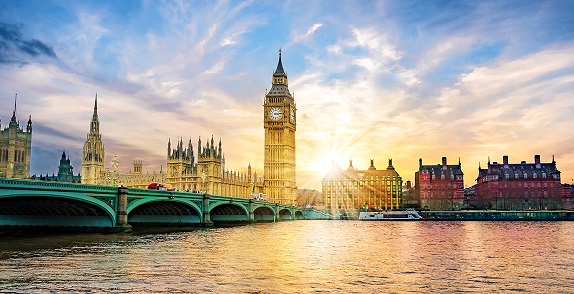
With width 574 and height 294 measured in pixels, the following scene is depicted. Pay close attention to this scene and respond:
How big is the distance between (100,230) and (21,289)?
32.3 meters

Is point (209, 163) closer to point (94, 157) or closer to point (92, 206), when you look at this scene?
point (94, 157)

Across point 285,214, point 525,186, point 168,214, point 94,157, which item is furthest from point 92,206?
point 525,186

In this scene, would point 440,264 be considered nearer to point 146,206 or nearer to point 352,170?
point 146,206

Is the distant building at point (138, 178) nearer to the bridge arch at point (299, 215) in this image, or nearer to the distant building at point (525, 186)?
the bridge arch at point (299, 215)

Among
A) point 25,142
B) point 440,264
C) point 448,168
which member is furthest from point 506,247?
point 25,142

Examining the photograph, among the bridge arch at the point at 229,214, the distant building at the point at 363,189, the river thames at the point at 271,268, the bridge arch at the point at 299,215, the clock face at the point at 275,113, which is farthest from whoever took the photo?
the distant building at the point at 363,189

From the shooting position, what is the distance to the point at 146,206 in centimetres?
6606

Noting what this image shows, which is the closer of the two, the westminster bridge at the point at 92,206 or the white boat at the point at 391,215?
the westminster bridge at the point at 92,206

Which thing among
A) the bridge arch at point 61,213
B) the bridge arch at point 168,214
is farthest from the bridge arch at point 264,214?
the bridge arch at point 61,213

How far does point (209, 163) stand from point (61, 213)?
8099 centimetres

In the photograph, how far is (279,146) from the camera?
16175 cm

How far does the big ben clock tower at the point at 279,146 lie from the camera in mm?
159375

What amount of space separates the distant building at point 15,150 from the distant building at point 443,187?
4485 inches

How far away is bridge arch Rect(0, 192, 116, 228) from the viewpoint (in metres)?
46.8
